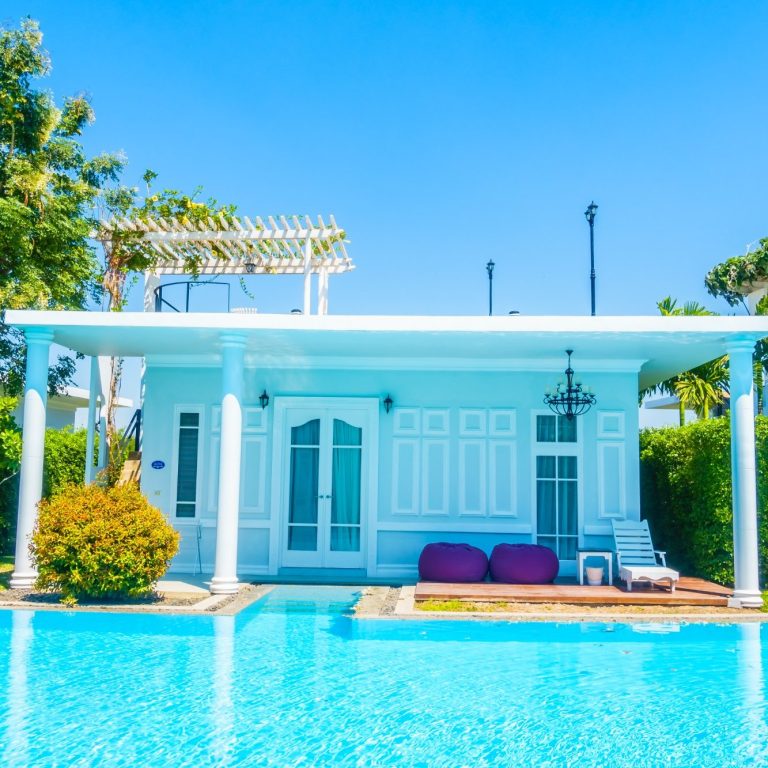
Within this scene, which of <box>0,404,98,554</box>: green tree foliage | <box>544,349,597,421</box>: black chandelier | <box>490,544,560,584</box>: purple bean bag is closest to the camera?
<box>490,544,560,584</box>: purple bean bag

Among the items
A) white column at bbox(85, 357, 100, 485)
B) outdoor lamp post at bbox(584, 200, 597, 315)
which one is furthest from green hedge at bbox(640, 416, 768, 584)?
white column at bbox(85, 357, 100, 485)

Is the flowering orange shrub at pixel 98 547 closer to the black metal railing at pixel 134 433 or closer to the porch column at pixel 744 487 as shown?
the black metal railing at pixel 134 433

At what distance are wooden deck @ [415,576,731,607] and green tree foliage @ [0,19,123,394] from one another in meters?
9.00

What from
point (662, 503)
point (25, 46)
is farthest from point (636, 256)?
point (25, 46)

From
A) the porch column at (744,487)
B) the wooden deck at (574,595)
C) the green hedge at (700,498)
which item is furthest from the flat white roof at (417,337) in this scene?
the wooden deck at (574,595)

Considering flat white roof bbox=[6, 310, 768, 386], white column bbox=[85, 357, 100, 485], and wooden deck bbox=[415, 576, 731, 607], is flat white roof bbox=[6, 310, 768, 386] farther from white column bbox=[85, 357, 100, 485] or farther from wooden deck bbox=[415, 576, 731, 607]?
wooden deck bbox=[415, 576, 731, 607]

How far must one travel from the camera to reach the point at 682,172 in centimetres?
1739

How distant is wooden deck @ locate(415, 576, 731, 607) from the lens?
346 inches

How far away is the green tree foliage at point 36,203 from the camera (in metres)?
13.9

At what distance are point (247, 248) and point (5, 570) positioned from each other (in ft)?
21.5

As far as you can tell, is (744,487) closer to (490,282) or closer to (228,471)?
(228,471)

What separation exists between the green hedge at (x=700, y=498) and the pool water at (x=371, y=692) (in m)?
2.04

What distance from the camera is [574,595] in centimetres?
891

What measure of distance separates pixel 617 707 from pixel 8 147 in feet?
48.6
